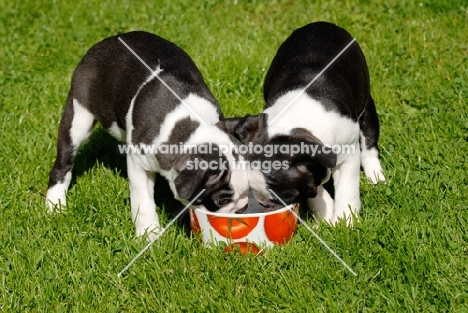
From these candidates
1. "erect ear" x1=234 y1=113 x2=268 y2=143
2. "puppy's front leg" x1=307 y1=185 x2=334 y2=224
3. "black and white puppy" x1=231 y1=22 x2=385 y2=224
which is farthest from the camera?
"puppy's front leg" x1=307 y1=185 x2=334 y2=224

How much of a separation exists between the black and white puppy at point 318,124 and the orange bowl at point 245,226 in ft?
0.49

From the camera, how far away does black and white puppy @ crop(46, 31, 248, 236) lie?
16.8ft

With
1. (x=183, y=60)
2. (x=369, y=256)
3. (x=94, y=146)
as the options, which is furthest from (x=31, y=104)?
(x=369, y=256)

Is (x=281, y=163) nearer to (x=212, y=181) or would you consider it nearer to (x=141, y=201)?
(x=212, y=181)

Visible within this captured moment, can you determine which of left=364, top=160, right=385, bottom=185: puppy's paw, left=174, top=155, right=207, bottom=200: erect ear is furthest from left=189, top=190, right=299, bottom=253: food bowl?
left=364, top=160, right=385, bottom=185: puppy's paw

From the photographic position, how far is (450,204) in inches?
224

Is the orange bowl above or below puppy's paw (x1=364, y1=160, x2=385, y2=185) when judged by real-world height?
above

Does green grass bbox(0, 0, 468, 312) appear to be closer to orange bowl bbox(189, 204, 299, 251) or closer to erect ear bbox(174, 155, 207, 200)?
orange bowl bbox(189, 204, 299, 251)

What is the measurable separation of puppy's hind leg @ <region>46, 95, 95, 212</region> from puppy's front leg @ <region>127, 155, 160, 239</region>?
0.83m

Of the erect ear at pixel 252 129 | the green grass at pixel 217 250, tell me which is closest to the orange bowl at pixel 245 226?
the green grass at pixel 217 250

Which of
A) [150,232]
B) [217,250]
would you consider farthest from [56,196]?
[217,250]

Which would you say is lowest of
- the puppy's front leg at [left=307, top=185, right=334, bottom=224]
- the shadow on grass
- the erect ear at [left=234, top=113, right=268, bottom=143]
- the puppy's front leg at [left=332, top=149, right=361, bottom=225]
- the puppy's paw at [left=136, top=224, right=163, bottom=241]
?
the shadow on grass

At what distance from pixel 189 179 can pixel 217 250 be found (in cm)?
67

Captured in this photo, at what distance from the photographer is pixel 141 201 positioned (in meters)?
5.77
